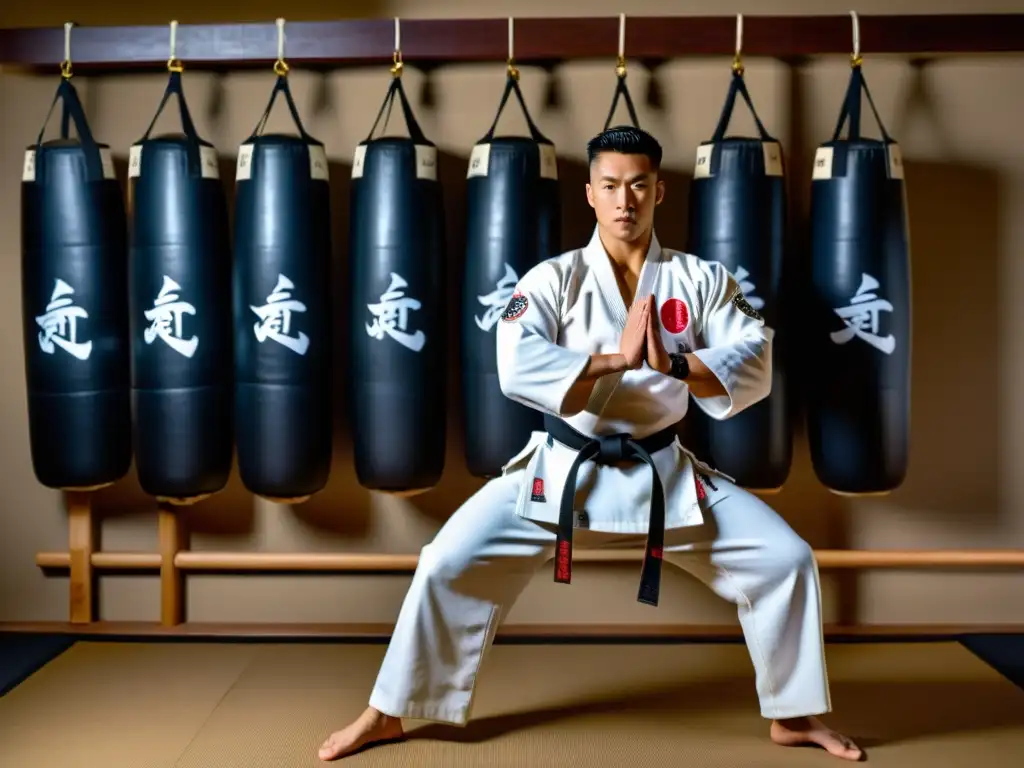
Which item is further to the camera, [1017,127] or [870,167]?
[1017,127]

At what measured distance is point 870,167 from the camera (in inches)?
111

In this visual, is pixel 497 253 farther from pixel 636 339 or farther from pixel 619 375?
pixel 636 339

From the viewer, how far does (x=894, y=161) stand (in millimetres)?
2844

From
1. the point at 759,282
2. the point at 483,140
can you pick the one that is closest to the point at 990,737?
the point at 759,282

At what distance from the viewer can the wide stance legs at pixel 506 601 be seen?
226 centimetres

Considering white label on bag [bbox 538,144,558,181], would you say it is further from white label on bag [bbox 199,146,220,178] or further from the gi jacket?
white label on bag [bbox 199,146,220,178]

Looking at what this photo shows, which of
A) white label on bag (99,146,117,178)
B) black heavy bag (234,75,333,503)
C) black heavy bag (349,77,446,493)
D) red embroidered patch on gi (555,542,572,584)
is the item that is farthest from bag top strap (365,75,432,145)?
red embroidered patch on gi (555,542,572,584)

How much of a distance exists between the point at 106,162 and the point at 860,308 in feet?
7.70

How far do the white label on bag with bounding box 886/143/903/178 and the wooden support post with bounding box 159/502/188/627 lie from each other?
2515 mm

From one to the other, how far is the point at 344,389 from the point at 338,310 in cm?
27

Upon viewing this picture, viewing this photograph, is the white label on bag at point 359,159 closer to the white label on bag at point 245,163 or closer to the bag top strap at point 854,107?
the white label on bag at point 245,163

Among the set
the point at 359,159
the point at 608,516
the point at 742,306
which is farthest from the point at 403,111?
the point at 608,516

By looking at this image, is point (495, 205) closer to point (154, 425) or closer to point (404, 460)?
point (404, 460)

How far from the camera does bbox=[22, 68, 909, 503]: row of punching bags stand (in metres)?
2.84
